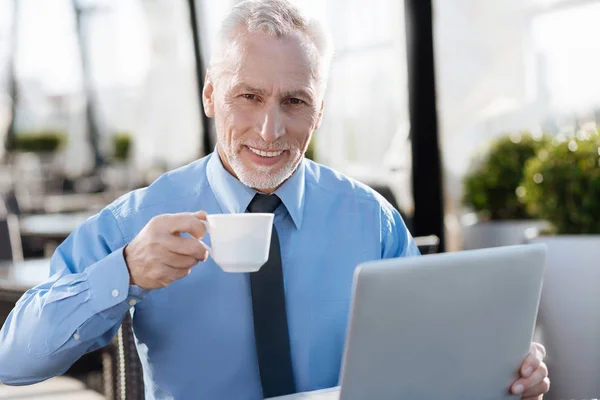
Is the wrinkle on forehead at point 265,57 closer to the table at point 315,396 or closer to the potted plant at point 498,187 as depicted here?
the table at point 315,396

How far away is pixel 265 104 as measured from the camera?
1523 millimetres

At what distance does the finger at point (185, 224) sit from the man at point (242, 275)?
0.82ft

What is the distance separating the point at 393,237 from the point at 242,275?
1.37 ft

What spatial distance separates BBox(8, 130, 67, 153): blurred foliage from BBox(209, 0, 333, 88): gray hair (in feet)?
28.1

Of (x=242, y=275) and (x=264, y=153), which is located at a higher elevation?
(x=264, y=153)

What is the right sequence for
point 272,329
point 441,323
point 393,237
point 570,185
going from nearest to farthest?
point 441,323
point 272,329
point 393,237
point 570,185

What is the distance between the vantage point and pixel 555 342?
10.2ft

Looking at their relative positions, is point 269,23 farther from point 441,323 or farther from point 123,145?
point 123,145

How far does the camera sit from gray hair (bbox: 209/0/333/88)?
152 cm

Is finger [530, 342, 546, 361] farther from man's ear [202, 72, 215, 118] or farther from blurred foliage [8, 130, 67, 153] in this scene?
blurred foliage [8, 130, 67, 153]

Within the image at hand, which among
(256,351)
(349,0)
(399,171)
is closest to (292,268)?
(256,351)

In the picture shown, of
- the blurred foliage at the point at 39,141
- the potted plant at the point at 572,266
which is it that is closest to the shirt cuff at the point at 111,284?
the potted plant at the point at 572,266

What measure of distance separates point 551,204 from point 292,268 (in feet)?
6.60

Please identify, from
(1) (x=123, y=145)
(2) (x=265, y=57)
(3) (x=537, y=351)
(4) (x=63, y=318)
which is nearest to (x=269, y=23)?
(2) (x=265, y=57)
